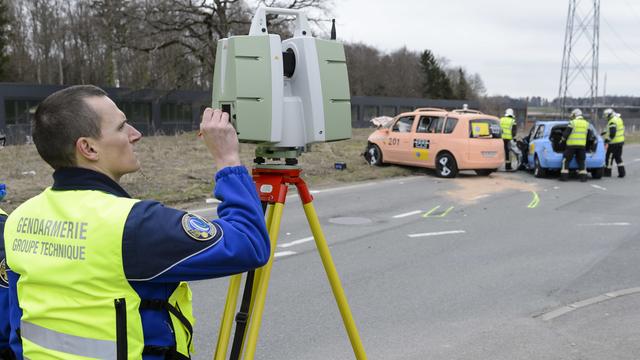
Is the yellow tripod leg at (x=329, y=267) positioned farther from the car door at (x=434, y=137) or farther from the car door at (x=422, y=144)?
the car door at (x=422, y=144)

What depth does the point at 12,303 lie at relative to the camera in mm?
1939

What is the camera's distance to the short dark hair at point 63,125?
1.74m

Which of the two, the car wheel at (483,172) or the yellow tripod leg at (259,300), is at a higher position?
the yellow tripod leg at (259,300)

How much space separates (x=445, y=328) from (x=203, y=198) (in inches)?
296

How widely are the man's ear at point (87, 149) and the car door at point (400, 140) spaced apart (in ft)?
50.9

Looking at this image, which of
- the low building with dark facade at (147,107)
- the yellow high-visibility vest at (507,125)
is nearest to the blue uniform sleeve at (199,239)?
the yellow high-visibility vest at (507,125)

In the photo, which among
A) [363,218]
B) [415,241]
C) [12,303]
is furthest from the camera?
[363,218]

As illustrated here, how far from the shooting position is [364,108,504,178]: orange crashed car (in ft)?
51.9

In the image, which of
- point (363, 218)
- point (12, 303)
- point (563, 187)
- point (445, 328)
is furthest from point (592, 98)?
point (12, 303)

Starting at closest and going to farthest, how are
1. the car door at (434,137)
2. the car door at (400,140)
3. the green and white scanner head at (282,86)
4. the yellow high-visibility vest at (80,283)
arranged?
the yellow high-visibility vest at (80,283) → the green and white scanner head at (282,86) → the car door at (434,137) → the car door at (400,140)

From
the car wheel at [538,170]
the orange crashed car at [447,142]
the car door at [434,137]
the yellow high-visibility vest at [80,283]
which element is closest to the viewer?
the yellow high-visibility vest at [80,283]

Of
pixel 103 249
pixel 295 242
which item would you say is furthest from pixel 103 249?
pixel 295 242

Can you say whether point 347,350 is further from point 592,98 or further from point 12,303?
point 592,98

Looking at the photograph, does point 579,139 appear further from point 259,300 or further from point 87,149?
point 87,149
